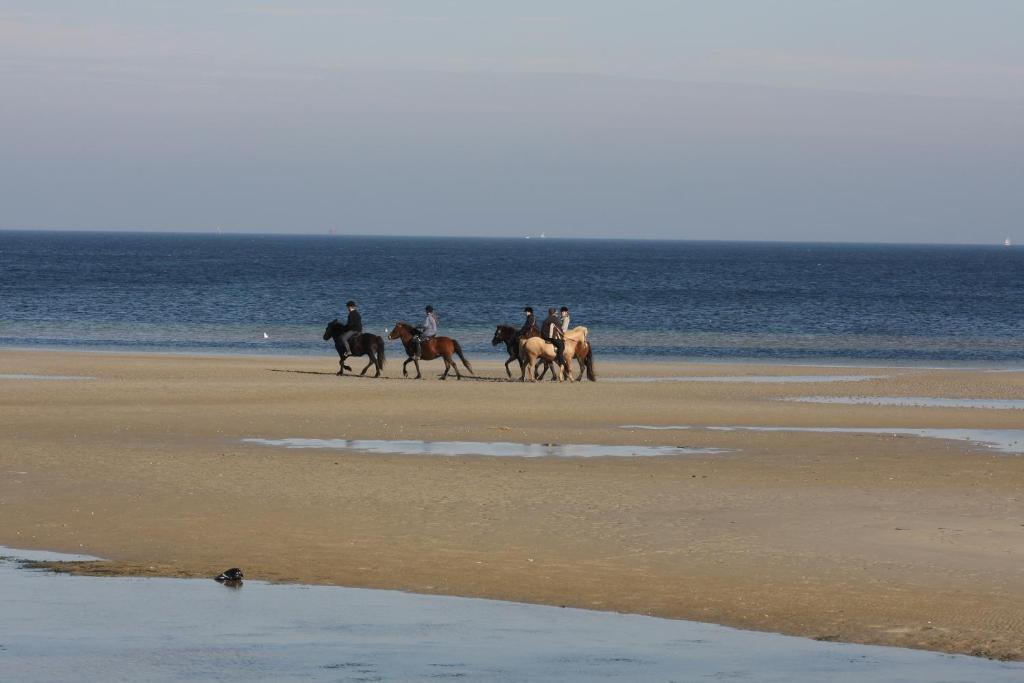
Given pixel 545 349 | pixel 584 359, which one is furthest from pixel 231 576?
pixel 584 359

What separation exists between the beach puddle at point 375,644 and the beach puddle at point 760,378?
2579cm

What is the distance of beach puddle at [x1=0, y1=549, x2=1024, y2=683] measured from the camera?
31.8 ft

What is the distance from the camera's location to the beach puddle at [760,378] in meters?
37.8

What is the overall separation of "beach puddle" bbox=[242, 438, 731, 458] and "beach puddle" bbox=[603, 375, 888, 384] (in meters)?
14.7

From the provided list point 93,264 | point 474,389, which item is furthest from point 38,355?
point 93,264

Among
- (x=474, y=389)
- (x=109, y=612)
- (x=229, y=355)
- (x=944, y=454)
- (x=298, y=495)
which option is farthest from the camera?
(x=229, y=355)

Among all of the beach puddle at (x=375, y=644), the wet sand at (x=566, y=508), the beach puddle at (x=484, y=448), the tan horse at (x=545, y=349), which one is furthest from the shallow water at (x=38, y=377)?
the beach puddle at (x=375, y=644)

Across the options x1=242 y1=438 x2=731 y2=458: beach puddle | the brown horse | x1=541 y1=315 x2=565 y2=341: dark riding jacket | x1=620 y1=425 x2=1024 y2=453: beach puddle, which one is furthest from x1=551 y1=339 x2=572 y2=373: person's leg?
x1=242 y1=438 x2=731 y2=458: beach puddle

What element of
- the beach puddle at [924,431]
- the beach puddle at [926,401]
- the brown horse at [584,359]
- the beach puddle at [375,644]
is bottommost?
the beach puddle at [375,644]

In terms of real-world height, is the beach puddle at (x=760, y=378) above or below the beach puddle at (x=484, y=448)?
above

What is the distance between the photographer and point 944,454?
2206cm

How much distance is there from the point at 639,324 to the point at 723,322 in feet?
15.3

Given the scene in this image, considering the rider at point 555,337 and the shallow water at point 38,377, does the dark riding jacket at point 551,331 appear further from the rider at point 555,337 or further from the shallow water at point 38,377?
the shallow water at point 38,377

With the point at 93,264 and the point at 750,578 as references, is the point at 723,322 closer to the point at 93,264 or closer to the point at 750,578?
the point at 750,578
